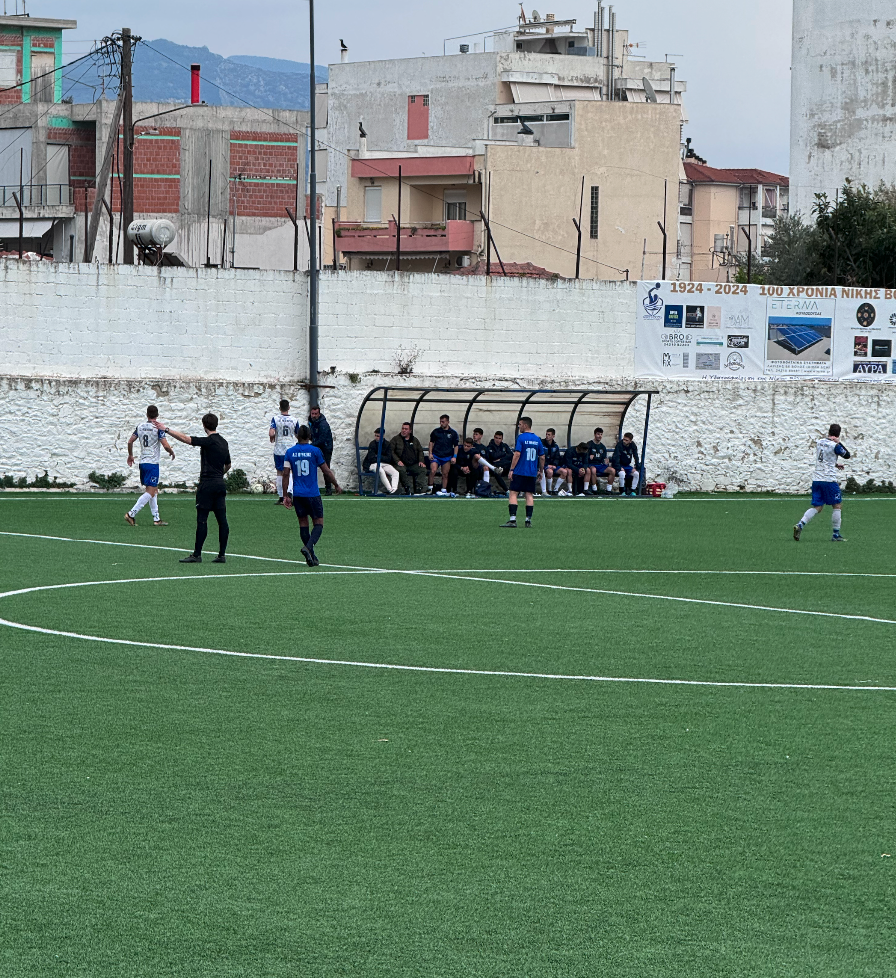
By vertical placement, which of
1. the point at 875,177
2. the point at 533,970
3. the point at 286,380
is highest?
the point at 875,177

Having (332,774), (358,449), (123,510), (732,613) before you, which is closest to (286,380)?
(358,449)

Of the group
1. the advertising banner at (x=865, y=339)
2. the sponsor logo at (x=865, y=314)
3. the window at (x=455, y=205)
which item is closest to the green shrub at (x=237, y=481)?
the advertising banner at (x=865, y=339)

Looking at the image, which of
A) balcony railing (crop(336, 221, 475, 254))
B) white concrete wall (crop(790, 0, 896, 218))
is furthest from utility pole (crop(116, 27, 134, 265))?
white concrete wall (crop(790, 0, 896, 218))

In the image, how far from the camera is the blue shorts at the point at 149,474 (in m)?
23.8

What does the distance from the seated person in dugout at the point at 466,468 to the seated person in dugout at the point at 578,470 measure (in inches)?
83.9

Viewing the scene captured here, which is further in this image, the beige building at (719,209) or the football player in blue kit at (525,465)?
the beige building at (719,209)

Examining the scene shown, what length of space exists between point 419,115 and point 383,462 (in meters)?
51.8

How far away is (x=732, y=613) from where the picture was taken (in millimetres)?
14898

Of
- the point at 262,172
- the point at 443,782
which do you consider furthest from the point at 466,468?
the point at 262,172

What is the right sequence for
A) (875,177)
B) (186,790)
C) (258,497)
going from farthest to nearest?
(875,177) → (258,497) → (186,790)

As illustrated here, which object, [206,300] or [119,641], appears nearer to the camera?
[119,641]

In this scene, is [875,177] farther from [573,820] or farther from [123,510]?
[573,820]

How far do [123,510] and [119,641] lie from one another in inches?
585

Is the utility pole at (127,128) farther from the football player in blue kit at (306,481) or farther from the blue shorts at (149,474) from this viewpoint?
the football player in blue kit at (306,481)
